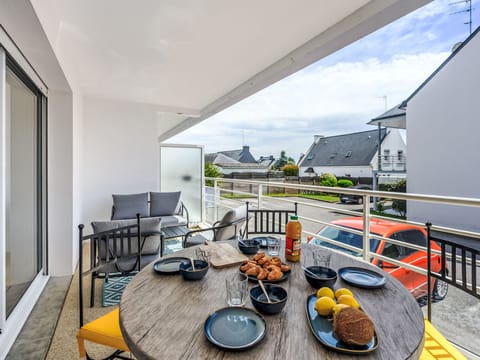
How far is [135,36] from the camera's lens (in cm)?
241

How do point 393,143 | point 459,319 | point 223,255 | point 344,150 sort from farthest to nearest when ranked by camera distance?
point 344,150 < point 393,143 < point 459,319 < point 223,255

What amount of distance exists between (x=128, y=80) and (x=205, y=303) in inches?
138

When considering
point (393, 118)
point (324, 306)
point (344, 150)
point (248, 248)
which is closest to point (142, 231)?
point (248, 248)

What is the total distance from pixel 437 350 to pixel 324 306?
2.25 ft

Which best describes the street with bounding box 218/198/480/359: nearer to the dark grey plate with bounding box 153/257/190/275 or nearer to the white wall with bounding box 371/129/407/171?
the dark grey plate with bounding box 153/257/190/275

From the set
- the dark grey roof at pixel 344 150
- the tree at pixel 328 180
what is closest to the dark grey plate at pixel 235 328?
the tree at pixel 328 180

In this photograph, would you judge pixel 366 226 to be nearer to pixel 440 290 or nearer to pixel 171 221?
pixel 440 290

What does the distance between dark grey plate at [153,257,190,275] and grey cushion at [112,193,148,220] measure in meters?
3.12

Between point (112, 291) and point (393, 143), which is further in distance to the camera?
point (393, 143)

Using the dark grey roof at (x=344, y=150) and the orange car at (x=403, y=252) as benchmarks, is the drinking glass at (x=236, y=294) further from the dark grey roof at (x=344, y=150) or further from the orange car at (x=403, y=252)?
the dark grey roof at (x=344, y=150)

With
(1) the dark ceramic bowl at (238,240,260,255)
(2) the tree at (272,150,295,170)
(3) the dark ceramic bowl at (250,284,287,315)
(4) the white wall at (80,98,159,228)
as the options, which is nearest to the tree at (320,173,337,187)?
(2) the tree at (272,150,295,170)

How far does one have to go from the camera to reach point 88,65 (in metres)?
3.09

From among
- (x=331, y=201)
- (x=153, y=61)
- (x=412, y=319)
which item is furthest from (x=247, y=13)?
(x=331, y=201)

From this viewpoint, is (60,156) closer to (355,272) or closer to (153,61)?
(153,61)
